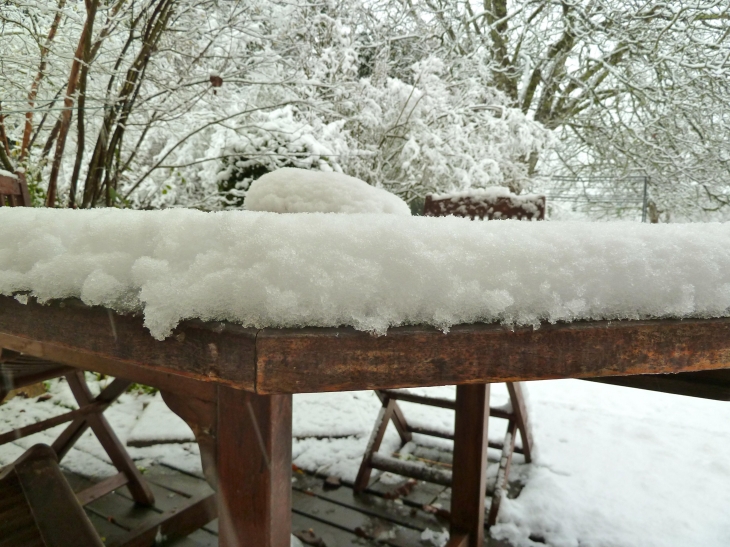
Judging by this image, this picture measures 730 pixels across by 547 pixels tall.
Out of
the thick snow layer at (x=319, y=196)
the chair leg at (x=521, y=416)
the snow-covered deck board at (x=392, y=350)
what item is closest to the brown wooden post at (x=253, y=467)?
the snow-covered deck board at (x=392, y=350)

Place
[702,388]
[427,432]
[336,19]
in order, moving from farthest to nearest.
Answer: [336,19] → [427,432] → [702,388]

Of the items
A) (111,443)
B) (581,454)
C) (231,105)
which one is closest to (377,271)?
(111,443)

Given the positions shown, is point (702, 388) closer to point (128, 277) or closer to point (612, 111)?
point (128, 277)

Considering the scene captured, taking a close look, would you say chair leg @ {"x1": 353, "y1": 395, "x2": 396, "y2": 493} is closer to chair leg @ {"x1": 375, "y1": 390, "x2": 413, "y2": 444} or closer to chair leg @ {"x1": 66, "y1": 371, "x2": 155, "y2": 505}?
chair leg @ {"x1": 375, "y1": 390, "x2": 413, "y2": 444}

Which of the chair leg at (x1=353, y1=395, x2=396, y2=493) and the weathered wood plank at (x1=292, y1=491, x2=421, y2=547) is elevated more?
the chair leg at (x1=353, y1=395, x2=396, y2=493)

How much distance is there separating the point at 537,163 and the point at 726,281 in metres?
6.52

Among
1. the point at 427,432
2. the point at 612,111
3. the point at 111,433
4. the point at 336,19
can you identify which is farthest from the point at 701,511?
the point at 612,111

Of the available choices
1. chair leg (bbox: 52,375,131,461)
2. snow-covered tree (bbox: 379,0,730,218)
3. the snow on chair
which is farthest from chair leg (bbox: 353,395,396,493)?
snow-covered tree (bbox: 379,0,730,218)

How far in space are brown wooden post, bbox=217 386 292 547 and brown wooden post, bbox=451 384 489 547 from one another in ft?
3.52

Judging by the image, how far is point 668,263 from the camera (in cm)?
54

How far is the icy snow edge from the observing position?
1.51 feet

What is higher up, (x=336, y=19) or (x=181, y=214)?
(x=336, y=19)

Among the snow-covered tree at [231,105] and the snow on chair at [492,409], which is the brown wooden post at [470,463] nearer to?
the snow on chair at [492,409]

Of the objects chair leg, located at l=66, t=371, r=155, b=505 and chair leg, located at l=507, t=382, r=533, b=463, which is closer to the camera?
chair leg, located at l=66, t=371, r=155, b=505
